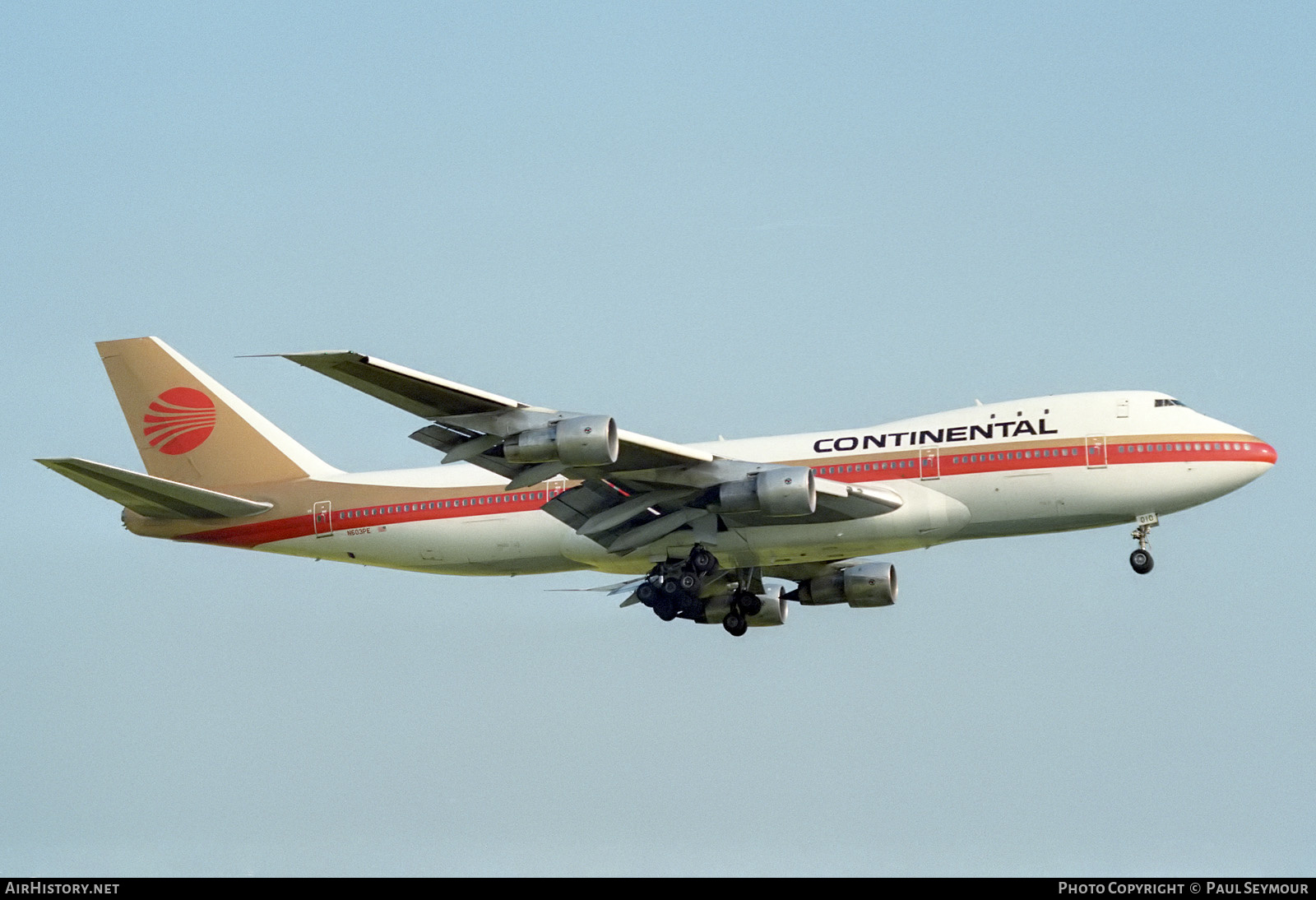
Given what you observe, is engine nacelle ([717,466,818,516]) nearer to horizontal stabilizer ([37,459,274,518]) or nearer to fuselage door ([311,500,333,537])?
fuselage door ([311,500,333,537])

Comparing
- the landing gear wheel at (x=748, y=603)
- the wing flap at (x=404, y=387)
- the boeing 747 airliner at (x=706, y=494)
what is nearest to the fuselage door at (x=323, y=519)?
the boeing 747 airliner at (x=706, y=494)

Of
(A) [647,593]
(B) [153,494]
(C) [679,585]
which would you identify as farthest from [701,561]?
(B) [153,494]

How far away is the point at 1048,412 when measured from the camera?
4156 cm

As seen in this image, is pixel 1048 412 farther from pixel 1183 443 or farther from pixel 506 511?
pixel 506 511

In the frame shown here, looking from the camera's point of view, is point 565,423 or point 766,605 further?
point 766,605

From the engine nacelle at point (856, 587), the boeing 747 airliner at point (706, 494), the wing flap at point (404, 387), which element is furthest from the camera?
the engine nacelle at point (856, 587)

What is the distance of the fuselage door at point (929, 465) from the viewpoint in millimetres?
41344

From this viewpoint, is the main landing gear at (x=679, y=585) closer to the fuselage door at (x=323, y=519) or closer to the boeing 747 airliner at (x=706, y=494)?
the boeing 747 airliner at (x=706, y=494)

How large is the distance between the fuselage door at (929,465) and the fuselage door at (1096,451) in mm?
3594

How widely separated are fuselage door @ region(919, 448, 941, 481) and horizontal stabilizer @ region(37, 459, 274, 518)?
17605 mm
